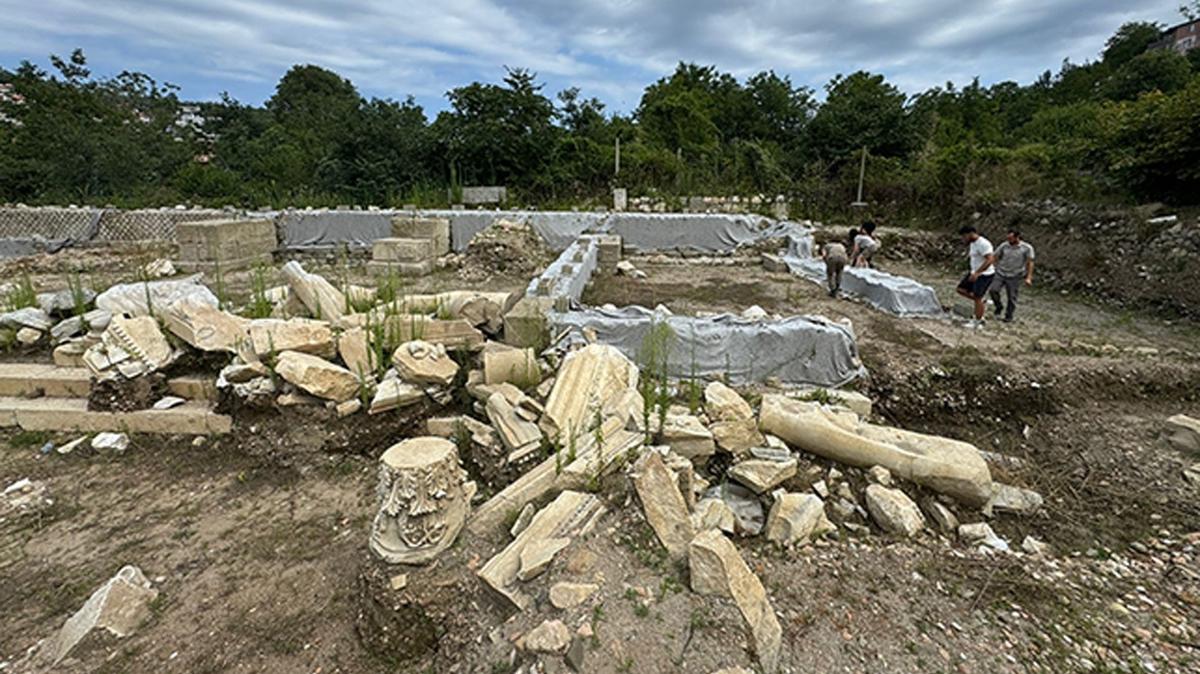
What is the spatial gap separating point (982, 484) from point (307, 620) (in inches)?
147

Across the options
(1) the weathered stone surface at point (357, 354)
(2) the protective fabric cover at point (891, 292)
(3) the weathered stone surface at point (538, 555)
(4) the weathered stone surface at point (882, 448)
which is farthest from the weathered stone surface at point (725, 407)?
(2) the protective fabric cover at point (891, 292)

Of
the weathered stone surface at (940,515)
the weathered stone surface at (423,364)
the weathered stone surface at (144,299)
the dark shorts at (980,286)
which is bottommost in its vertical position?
the weathered stone surface at (940,515)

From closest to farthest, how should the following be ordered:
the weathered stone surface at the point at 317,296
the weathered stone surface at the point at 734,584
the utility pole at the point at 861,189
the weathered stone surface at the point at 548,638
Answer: the weathered stone surface at the point at 548,638 < the weathered stone surface at the point at 734,584 < the weathered stone surface at the point at 317,296 < the utility pole at the point at 861,189

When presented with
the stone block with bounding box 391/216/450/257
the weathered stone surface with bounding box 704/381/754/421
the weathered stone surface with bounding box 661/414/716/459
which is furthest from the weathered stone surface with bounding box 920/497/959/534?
the stone block with bounding box 391/216/450/257

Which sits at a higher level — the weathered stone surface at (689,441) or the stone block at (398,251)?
the stone block at (398,251)

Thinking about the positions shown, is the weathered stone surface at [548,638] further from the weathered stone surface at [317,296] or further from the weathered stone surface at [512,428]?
the weathered stone surface at [317,296]

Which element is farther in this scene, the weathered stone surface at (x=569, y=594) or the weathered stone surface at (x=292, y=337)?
the weathered stone surface at (x=292, y=337)

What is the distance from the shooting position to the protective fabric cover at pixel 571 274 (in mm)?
6160

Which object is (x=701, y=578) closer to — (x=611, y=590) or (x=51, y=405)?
(x=611, y=590)

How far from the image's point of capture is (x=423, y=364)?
430cm

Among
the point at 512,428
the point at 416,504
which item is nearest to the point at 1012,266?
the point at 512,428

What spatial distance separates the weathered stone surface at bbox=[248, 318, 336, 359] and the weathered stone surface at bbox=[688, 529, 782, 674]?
3.56 meters

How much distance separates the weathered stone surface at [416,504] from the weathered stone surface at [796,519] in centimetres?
170

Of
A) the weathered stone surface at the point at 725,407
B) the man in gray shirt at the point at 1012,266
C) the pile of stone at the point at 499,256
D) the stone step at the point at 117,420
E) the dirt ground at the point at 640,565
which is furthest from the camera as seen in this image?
the pile of stone at the point at 499,256
